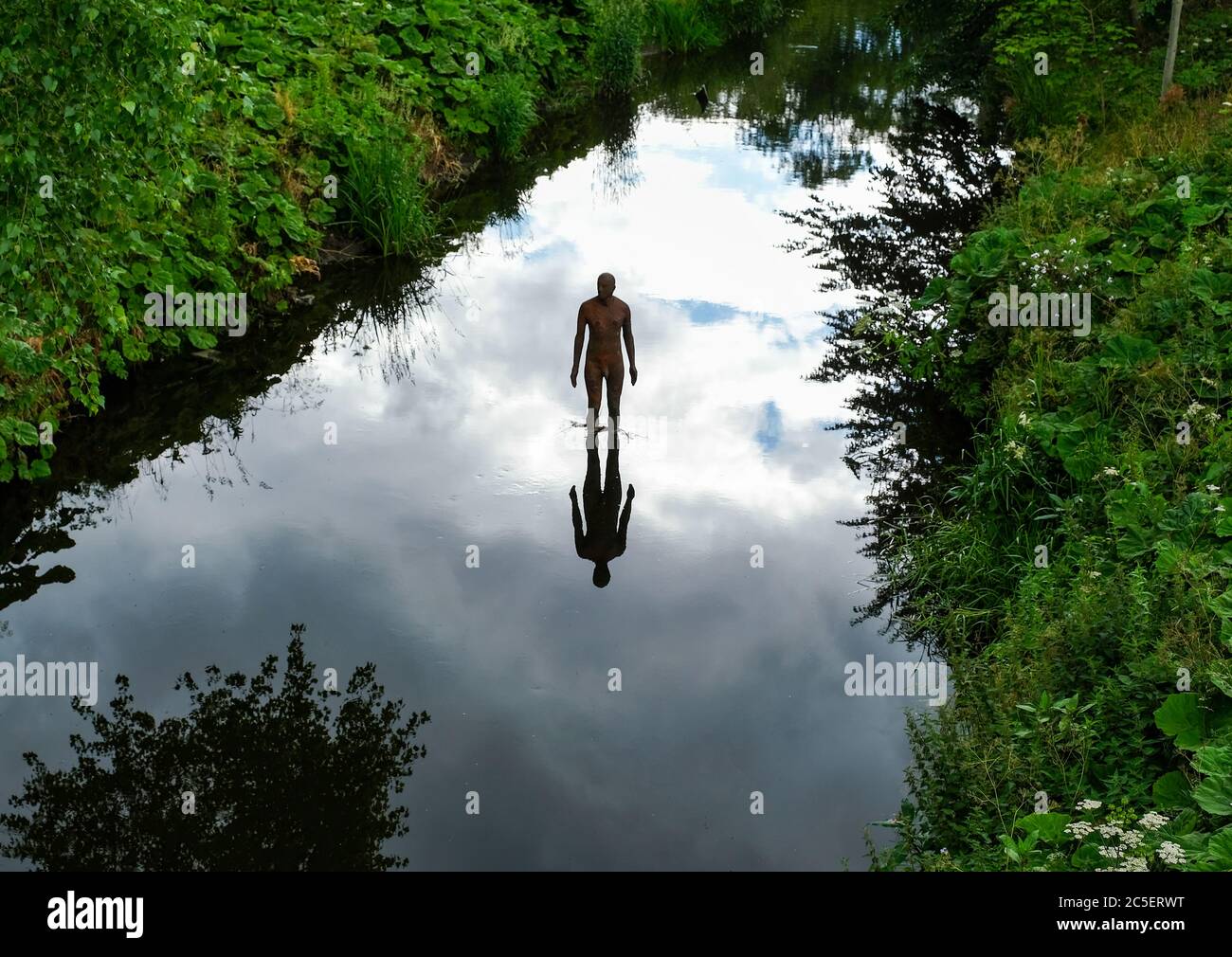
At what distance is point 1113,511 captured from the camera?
8.35m

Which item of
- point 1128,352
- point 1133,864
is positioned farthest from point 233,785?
point 1128,352

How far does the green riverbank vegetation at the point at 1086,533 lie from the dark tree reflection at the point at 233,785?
10.3 ft

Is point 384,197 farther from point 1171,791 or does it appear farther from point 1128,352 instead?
point 1171,791

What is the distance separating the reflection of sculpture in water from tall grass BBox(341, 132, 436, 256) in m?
6.94

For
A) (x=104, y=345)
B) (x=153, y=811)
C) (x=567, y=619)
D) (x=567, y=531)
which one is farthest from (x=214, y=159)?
(x=153, y=811)

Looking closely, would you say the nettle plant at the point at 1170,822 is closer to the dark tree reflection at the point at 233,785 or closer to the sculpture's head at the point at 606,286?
the dark tree reflection at the point at 233,785

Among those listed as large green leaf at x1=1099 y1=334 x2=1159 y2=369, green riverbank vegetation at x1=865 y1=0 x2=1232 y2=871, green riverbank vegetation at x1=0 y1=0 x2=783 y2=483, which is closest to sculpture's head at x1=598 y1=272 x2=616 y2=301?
green riverbank vegetation at x1=865 y1=0 x2=1232 y2=871

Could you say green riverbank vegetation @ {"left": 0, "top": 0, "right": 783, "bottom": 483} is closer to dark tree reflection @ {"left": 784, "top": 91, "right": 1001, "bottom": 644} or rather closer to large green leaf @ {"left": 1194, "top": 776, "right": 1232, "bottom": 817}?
dark tree reflection @ {"left": 784, "top": 91, "right": 1001, "bottom": 644}

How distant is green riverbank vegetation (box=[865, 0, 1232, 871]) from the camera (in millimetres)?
6254

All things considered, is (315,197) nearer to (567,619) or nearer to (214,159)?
(214,159)

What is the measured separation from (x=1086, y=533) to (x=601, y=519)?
4056mm

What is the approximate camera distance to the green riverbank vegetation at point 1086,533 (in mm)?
6254

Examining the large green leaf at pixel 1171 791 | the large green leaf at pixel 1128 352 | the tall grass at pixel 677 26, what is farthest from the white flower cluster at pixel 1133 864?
the tall grass at pixel 677 26

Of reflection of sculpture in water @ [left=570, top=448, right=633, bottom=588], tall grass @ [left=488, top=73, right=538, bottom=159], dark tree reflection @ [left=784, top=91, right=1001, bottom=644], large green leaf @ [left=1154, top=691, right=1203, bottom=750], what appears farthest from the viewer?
tall grass @ [left=488, top=73, right=538, bottom=159]
